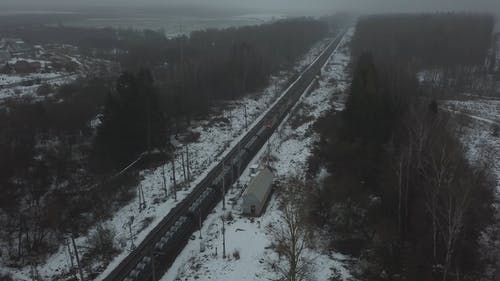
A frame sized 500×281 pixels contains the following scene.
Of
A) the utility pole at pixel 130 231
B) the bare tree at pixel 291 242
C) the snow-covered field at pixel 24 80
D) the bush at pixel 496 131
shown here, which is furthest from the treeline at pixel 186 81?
the bush at pixel 496 131

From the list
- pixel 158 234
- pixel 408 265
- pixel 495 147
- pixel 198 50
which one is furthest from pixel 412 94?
pixel 198 50

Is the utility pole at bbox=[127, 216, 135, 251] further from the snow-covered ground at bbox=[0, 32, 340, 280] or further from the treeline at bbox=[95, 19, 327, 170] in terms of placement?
the treeline at bbox=[95, 19, 327, 170]

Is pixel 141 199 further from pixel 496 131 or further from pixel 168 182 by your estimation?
pixel 496 131

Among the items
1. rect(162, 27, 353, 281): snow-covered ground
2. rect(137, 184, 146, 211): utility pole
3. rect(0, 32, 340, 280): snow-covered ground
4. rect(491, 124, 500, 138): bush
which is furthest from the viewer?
rect(491, 124, 500, 138): bush

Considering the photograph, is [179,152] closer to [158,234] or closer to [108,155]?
[108,155]

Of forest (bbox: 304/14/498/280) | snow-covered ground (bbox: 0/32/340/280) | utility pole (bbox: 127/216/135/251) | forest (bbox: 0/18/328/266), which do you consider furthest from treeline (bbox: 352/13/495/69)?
utility pole (bbox: 127/216/135/251)

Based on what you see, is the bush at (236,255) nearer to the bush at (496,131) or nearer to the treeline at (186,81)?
the treeline at (186,81)
